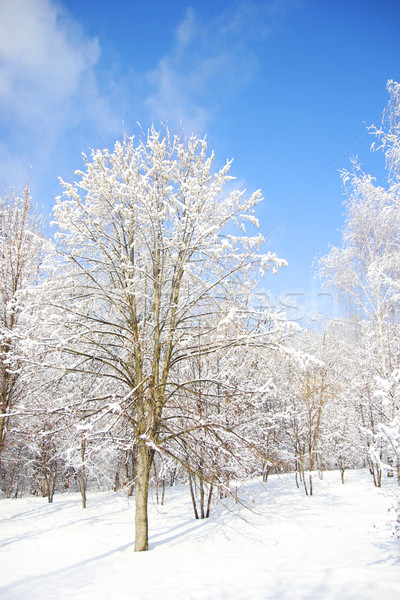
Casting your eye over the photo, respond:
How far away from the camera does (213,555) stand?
6.49 m

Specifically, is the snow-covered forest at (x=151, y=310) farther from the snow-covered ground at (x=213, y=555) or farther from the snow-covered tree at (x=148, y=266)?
the snow-covered ground at (x=213, y=555)

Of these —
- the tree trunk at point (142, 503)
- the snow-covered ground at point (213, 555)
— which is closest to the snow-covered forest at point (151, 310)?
the tree trunk at point (142, 503)

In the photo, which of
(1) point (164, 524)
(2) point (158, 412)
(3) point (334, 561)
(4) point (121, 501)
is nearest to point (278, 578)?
(3) point (334, 561)

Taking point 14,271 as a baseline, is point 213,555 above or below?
below

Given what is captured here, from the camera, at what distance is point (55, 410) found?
5.95 metres

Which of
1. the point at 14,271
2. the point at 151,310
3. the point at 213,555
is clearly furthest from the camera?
the point at 14,271

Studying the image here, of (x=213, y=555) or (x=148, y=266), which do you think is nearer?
(x=213, y=555)

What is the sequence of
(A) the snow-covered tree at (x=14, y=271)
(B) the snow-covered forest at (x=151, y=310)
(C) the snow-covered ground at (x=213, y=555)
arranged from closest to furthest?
(C) the snow-covered ground at (x=213, y=555) < (B) the snow-covered forest at (x=151, y=310) < (A) the snow-covered tree at (x=14, y=271)

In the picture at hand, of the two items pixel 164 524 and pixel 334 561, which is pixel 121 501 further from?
pixel 334 561

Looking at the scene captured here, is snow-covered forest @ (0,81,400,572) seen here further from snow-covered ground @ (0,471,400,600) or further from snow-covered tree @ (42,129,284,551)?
snow-covered ground @ (0,471,400,600)

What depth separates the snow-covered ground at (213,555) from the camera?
14.9 feet

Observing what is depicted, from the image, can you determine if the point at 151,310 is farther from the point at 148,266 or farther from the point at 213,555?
the point at 213,555

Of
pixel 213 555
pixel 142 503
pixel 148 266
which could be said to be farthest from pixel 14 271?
pixel 213 555

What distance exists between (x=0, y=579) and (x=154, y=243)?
630 cm
